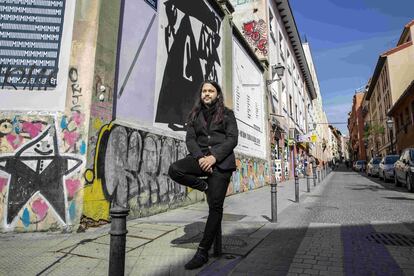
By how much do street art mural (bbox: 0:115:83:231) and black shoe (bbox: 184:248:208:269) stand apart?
8.92 ft

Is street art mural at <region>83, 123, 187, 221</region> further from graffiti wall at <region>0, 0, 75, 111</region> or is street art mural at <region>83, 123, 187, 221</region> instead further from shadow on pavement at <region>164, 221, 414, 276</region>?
shadow on pavement at <region>164, 221, 414, 276</region>

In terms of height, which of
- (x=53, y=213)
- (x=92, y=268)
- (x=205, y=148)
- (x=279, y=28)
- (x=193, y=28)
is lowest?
(x=92, y=268)

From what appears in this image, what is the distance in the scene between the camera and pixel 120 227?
7.36 ft

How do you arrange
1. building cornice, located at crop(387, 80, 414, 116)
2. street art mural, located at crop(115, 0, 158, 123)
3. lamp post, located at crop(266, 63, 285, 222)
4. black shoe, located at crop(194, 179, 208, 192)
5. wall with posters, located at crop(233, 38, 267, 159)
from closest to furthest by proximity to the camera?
black shoe, located at crop(194, 179, 208, 192), lamp post, located at crop(266, 63, 285, 222), street art mural, located at crop(115, 0, 158, 123), wall with posters, located at crop(233, 38, 267, 159), building cornice, located at crop(387, 80, 414, 116)

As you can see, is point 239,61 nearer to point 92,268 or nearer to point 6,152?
point 6,152

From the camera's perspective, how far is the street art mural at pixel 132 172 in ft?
18.1

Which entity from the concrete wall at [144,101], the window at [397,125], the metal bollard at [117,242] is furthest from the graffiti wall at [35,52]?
the window at [397,125]

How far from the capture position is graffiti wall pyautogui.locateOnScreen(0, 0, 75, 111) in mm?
5477

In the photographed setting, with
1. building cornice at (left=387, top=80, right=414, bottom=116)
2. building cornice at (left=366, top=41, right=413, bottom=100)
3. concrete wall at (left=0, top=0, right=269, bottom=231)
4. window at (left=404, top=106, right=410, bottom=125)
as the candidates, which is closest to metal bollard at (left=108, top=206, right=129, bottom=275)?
concrete wall at (left=0, top=0, right=269, bottom=231)

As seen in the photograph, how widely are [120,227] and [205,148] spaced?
4.83ft

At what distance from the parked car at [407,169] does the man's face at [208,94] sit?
1084cm

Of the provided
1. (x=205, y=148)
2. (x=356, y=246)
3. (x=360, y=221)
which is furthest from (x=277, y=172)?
(x=205, y=148)

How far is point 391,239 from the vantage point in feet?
15.2

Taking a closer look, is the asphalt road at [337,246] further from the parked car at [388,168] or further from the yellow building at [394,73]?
the yellow building at [394,73]
